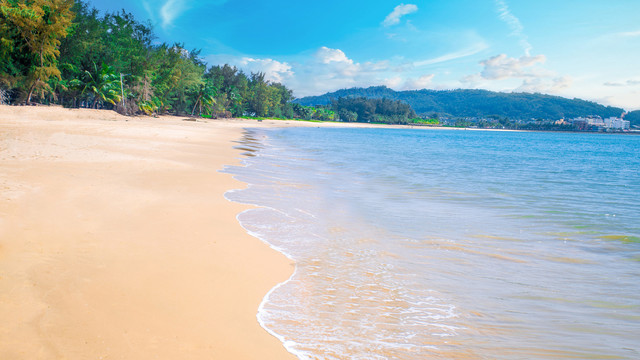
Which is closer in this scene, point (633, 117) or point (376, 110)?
point (633, 117)

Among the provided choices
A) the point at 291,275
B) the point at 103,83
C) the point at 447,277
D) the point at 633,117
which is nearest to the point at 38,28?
the point at 103,83

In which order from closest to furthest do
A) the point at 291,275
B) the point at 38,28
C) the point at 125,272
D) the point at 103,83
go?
1. the point at 125,272
2. the point at 291,275
3. the point at 38,28
4. the point at 103,83

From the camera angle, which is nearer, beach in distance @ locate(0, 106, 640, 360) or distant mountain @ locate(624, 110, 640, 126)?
beach in distance @ locate(0, 106, 640, 360)

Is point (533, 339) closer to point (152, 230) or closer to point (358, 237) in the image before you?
point (358, 237)

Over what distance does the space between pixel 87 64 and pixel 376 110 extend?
160m

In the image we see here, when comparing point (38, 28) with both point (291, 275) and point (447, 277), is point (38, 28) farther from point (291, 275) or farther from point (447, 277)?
point (447, 277)

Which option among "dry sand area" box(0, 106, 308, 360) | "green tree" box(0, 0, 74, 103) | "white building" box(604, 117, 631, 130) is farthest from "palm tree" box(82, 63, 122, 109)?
"white building" box(604, 117, 631, 130)

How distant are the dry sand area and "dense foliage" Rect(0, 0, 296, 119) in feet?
98.5

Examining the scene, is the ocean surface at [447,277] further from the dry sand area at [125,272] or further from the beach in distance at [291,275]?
the dry sand area at [125,272]

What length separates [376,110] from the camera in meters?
188

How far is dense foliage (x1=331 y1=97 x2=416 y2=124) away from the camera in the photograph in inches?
7096

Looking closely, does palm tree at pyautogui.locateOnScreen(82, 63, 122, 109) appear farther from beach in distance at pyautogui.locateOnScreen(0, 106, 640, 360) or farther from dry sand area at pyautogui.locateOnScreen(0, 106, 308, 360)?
dry sand area at pyautogui.locateOnScreen(0, 106, 308, 360)

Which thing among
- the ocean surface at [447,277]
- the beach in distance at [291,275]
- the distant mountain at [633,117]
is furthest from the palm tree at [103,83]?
the distant mountain at [633,117]

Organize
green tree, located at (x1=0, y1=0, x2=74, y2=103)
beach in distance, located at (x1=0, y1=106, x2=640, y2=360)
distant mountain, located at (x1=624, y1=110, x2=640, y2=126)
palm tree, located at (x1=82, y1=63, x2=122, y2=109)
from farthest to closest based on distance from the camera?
distant mountain, located at (x1=624, y1=110, x2=640, y2=126) → palm tree, located at (x1=82, y1=63, x2=122, y2=109) → green tree, located at (x1=0, y1=0, x2=74, y2=103) → beach in distance, located at (x1=0, y1=106, x2=640, y2=360)
